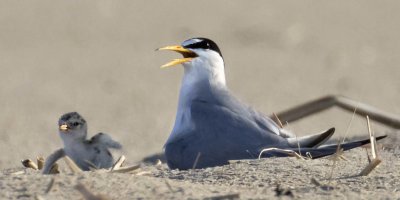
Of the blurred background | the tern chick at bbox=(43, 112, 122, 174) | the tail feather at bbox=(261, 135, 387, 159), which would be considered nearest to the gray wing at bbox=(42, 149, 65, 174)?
the tern chick at bbox=(43, 112, 122, 174)

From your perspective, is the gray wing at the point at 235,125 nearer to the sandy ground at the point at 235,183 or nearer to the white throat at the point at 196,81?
the white throat at the point at 196,81

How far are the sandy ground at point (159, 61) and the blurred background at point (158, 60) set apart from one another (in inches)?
0.6

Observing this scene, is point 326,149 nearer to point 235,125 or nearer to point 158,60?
point 235,125

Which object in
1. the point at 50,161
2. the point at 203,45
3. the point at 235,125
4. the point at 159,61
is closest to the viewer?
the point at 50,161

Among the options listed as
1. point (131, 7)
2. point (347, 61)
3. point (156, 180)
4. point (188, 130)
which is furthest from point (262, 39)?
point (156, 180)

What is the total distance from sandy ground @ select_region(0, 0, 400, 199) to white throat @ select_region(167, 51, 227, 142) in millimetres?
800

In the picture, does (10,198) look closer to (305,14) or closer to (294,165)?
(294,165)

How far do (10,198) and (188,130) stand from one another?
1.97 metres

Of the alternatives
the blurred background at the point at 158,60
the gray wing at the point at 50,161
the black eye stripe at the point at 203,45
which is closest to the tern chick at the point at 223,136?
the black eye stripe at the point at 203,45

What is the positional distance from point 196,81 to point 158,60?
25.9ft

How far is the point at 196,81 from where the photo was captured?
7375mm

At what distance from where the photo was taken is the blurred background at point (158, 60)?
1141 centimetres

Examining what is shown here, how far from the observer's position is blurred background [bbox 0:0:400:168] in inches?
449

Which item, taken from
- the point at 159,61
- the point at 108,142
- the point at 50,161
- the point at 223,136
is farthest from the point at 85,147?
the point at 159,61
